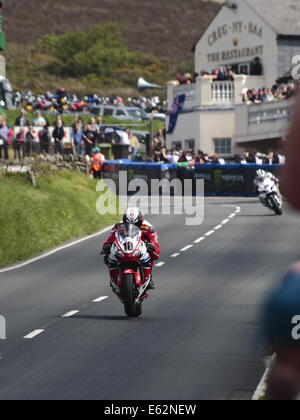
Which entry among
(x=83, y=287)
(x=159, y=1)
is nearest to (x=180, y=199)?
(x=83, y=287)

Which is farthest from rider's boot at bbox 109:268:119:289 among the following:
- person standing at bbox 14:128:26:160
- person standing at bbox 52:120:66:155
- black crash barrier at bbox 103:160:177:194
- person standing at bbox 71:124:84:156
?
person standing at bbox 71:124:84:156

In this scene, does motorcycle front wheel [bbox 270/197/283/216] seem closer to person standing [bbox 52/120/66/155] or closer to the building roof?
person standing [bbox 52/120/66/155]

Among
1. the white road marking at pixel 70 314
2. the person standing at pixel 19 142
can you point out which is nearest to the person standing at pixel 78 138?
the person standing at pixel 19 142

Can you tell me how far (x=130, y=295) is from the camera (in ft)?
49.5

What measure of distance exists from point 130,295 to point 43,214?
15.9m

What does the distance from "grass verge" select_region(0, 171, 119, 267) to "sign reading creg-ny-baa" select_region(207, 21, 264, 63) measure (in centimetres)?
2885

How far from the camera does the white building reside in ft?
188

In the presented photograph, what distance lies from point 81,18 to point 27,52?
896 inches

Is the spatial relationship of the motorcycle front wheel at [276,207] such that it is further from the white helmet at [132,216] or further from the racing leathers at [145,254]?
the white helmet at [132,216]

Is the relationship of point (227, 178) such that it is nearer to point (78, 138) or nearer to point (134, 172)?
point (134, 172)

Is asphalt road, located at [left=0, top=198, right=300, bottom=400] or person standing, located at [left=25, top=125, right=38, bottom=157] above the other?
person standing, located at [left=25, top=125, right=38, bottom=157]

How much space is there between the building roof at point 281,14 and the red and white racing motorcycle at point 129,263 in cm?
4871

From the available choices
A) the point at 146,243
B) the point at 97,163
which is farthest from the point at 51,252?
the point at 97,163
